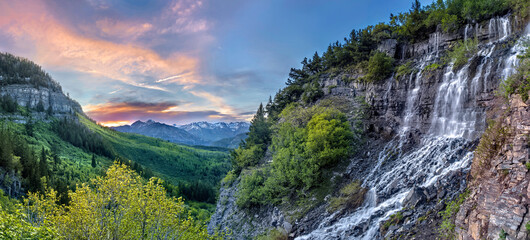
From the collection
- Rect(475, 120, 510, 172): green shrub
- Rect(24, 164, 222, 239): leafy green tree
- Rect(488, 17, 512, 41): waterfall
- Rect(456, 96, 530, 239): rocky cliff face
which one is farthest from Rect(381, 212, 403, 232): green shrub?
Rect(488, 17, 512, 41): waterfall

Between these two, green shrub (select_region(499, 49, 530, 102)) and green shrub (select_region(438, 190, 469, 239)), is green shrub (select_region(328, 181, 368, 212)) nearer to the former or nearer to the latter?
green shrub (select_region(438, 190, 469, 239))

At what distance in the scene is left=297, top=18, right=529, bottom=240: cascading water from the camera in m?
20.3

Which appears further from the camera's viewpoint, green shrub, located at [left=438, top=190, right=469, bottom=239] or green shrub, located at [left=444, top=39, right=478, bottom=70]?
green shrub, located at [left=444, top=39, right=478, bottom=70]

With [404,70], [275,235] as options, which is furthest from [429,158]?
[275,235]

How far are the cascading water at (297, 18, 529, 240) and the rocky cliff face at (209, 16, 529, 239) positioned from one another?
86 millimetres

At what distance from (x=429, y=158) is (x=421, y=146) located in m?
3.33

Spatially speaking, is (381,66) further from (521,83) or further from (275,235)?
(275,235)

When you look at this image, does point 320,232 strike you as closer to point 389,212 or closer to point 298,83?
point 389,212

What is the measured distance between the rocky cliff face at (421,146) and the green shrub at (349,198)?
0.72m

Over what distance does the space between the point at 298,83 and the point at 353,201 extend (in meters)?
47.1

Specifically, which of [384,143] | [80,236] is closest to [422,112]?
[384,143]

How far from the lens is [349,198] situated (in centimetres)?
2467

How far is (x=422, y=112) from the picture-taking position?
29.6m

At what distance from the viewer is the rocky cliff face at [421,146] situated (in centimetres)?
1805
